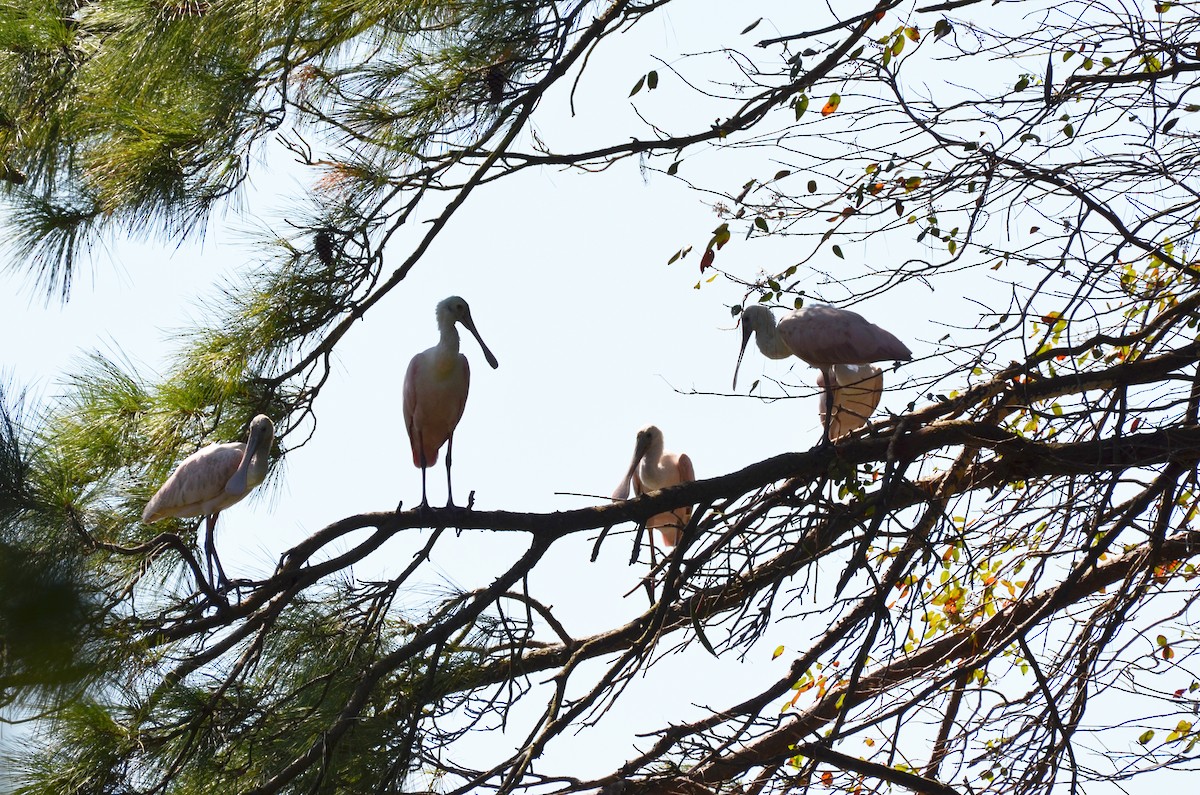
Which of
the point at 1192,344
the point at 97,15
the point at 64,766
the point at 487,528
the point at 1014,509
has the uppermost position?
the point at 97,15

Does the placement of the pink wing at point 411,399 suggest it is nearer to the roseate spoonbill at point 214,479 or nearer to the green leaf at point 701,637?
the roseate spoonbill at point 214,479

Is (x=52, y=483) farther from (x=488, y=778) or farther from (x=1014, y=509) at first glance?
(x=1014, y=509)

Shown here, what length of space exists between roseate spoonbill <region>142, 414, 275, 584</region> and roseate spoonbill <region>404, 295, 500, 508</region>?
1086 mm

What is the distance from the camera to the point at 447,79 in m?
4.77

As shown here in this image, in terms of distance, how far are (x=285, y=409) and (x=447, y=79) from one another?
4.25 feet

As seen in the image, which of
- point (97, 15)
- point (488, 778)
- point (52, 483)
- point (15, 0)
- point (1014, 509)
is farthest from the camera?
point (15, 0)

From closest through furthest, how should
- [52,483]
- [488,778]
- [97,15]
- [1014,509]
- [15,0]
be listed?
1. [52,483]
2. [488,778]
3. [1014,509]
4. [97,15]
5. [15,0]

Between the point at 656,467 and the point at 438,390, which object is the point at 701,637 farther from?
the point at 656,467

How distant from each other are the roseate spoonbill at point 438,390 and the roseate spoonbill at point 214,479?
42.7 inches

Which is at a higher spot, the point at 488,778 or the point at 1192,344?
the point at 1192,344

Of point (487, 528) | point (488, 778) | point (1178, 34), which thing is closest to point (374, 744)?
point (488, 778)

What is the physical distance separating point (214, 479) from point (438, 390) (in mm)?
1396

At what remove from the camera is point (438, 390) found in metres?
6.12

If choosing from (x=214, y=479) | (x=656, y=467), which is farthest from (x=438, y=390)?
(x=656, y=467)
